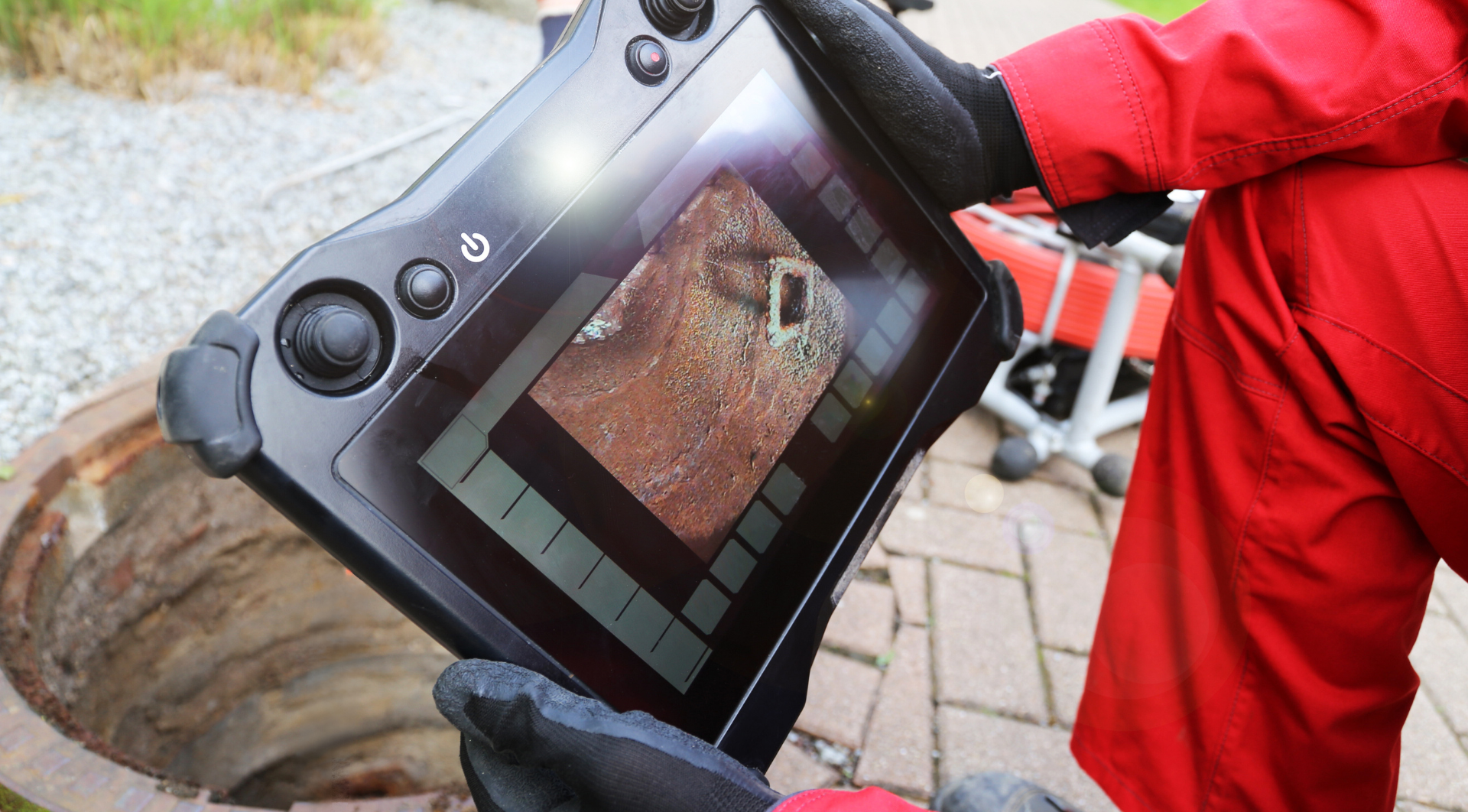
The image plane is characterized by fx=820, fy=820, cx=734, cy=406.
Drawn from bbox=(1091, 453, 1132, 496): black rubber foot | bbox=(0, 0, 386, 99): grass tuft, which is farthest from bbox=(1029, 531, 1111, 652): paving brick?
bbox=(0, 0, 386, 99): grass tuft

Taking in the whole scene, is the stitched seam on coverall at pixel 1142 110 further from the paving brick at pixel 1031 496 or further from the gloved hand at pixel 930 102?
the paving brick at pixel 1031 496

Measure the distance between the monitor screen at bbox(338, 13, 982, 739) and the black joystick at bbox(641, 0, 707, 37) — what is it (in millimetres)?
44

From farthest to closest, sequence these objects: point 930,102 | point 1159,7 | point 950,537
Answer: point 1159,7 → point 950,537 → point 930,102

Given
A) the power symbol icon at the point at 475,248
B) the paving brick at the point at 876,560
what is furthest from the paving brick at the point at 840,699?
the power symbol icon at the point at 475,248

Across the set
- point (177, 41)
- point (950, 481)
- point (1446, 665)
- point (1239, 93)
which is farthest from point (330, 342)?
point (177, 41)

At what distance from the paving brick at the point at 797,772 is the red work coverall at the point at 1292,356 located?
0.62 m

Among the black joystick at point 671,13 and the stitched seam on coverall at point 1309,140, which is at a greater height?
the black joystick at point 671,13

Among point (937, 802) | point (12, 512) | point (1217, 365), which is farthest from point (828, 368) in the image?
point (12, 512)

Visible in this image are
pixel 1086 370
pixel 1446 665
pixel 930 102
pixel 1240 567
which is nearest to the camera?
pixel 930 102

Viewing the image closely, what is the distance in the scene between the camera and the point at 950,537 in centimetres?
216

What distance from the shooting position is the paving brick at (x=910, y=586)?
192 cm

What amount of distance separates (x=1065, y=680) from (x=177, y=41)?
3714 mm

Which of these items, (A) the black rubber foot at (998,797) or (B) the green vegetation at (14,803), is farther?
(A) the black rubber foot at (998,797)

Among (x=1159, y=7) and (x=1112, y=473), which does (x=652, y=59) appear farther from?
(x=1159, y=7)
